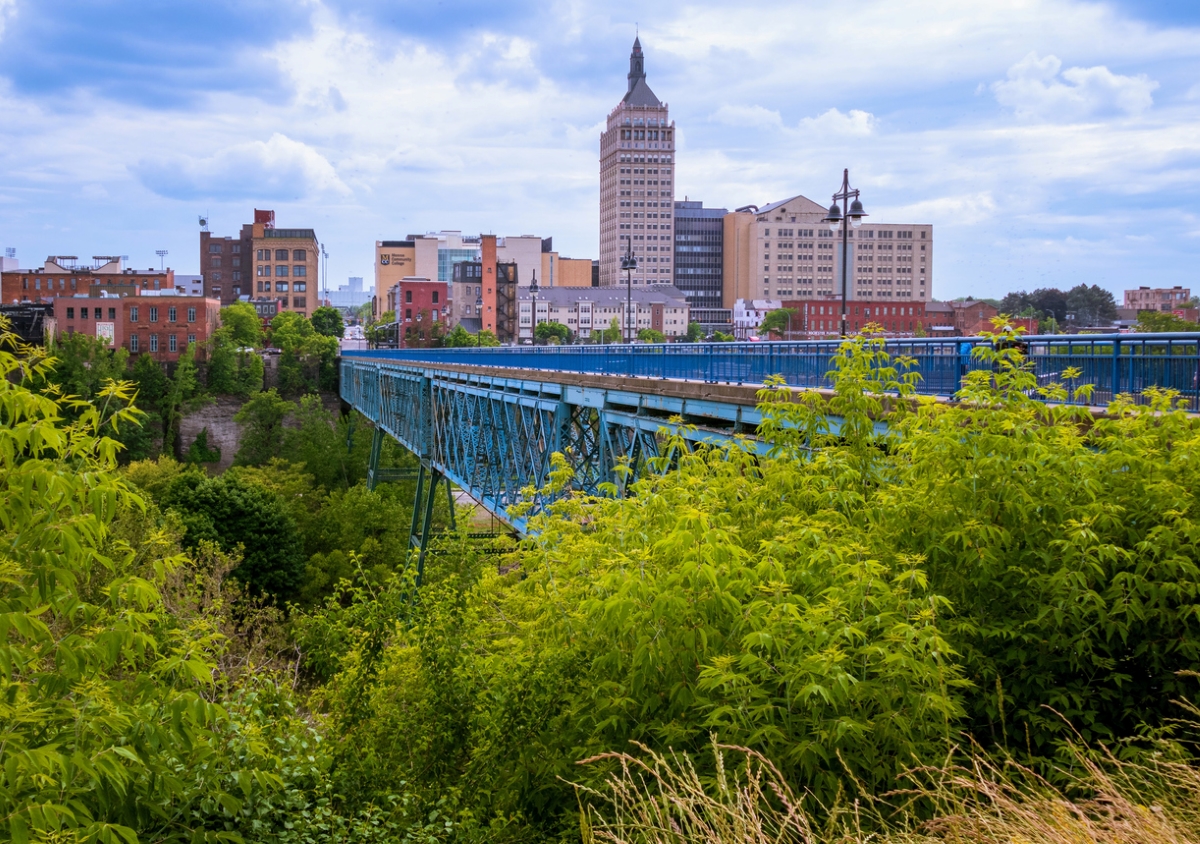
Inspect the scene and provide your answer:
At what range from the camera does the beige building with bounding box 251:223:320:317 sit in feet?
559

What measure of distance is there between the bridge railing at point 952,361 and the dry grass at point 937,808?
4003 mm

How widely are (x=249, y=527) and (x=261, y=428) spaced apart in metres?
35.5

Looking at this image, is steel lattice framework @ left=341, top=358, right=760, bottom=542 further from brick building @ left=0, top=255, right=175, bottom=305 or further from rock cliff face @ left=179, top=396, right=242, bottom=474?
brick building @ left=0, top=255, right=175, bottom=305

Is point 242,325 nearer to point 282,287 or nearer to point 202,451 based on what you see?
point 202,451

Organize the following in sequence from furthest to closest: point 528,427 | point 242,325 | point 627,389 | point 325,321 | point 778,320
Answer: point 325,321, point 242,325, point 778,320, point 528,427, point 627,389

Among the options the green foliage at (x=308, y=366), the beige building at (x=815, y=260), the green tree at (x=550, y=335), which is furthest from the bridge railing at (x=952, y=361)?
the beige building at (x=815, y=260)

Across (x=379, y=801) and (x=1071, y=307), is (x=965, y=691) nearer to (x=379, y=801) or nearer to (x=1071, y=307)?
(x=379, y=801)

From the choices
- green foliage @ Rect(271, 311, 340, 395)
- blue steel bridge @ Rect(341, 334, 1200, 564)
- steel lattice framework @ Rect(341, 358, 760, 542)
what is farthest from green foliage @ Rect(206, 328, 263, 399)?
blue steel bridge @ Rect(341, 334, 1200, 564)

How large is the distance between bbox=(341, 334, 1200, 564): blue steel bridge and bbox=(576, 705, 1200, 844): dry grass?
12.4ft

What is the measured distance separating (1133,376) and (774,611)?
243 inches

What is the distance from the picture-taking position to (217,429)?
8650 centimetres

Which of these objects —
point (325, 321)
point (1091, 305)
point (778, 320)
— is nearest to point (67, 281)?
point (325, 321)

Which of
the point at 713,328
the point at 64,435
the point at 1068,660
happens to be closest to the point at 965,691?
the point at 1068,660

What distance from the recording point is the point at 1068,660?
773 centimetres
